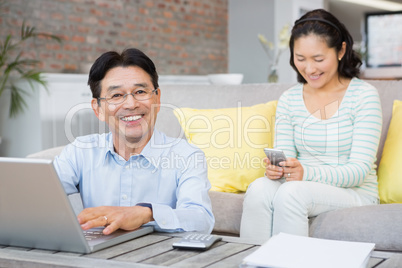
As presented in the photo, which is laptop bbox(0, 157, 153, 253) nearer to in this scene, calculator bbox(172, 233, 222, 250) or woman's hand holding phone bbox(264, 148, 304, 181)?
calculator bbox(172, 233, 222, 250)

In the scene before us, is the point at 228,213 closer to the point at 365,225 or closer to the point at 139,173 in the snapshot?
the point at 365,225

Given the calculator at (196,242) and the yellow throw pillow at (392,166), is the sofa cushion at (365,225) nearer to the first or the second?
the yellow throw pillow at (392,166)

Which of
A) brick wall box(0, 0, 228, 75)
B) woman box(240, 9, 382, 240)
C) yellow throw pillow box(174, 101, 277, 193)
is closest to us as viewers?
woman box(240, 9, 382, 240)

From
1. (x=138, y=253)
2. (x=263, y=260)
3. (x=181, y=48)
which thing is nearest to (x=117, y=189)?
(x=138, y=253)

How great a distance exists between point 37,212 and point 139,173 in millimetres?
555

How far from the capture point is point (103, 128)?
310cm

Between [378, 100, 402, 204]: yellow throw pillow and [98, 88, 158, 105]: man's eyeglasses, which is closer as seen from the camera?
[98, 88, 158, 105]: man's eyeglasses

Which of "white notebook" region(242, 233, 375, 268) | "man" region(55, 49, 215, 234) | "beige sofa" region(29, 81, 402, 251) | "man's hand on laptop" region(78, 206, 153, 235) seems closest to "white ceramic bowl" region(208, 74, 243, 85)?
"beige sofa" region(29, 81, 402, 251)

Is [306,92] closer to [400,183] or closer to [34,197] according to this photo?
[400,183]

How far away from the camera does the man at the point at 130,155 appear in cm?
175

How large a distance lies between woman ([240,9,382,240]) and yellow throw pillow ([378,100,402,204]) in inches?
4.1

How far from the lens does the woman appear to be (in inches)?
85.5

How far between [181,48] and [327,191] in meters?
5.19

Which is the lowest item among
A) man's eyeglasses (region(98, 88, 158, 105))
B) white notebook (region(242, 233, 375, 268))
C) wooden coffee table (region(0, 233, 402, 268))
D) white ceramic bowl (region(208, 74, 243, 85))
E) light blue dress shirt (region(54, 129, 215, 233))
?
wooden coffee table (region(0, 233, 402, 268))
